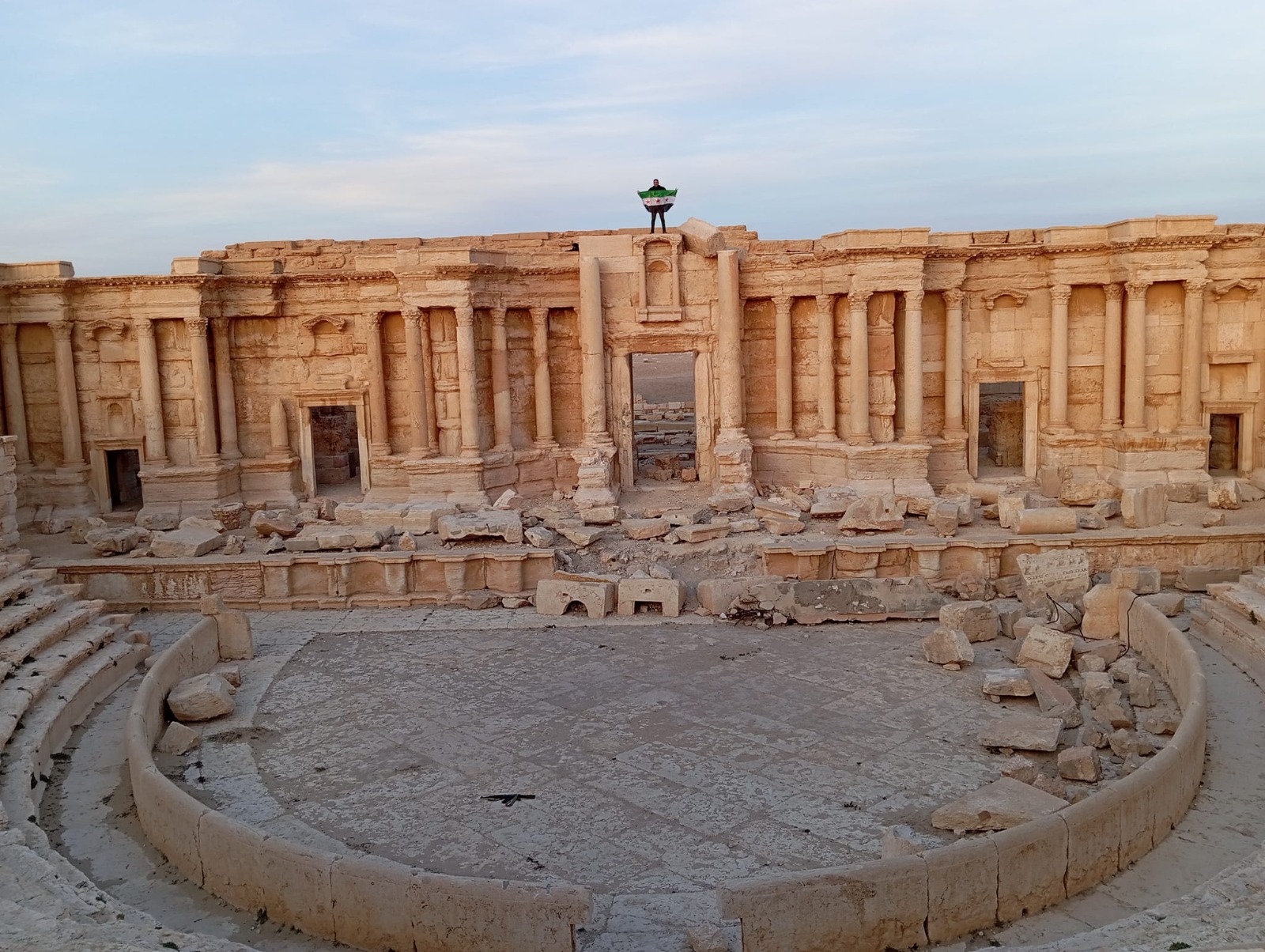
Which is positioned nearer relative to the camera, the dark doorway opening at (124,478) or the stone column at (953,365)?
the stone column at (953,365)

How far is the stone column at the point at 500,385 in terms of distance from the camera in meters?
20.7

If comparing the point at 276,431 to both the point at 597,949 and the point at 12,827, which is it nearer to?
the point at 12,827

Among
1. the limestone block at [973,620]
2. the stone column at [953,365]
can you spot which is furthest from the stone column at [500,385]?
the limestone block at [973,620]

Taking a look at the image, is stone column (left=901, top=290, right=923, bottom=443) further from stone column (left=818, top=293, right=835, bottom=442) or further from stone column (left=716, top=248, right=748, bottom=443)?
stone column (left=716, top=248, right=748, bottom=443)

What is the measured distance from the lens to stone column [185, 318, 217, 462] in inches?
816

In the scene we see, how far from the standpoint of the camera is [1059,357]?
66.8ft

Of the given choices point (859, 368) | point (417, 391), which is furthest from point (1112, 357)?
point (417, 391)

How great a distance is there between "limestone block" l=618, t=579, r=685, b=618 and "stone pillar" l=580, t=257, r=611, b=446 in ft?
17.5

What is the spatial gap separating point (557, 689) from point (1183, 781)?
6.92 meters

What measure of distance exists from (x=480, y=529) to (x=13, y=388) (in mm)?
10841

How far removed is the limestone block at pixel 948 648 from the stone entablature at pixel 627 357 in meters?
6.73

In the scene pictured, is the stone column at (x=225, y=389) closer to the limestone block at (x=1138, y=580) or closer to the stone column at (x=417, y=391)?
the stone column at (x=417, y=391)

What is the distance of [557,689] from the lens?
12.7 m

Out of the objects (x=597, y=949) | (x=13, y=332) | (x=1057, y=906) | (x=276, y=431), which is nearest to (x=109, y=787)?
(x=597, y=949)
